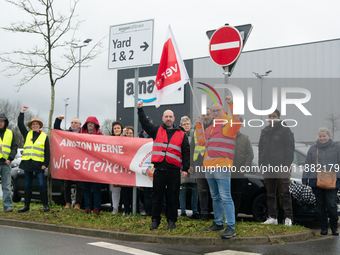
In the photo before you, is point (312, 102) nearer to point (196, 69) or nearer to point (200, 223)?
point (196, 69)

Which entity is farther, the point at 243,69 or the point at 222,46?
the point at 243,69

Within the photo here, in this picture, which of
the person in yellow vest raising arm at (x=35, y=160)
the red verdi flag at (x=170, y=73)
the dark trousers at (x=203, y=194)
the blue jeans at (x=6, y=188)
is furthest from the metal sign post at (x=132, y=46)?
the blue jeans at (x=6, y=188)

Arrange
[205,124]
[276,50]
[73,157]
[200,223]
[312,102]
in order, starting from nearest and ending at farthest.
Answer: [200,223]
[205,124]
[73,157]
[312,102]
[276,50]

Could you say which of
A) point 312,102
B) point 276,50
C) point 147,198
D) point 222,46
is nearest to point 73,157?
point 147,198

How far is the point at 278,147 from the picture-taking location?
Result: 7.24 meters

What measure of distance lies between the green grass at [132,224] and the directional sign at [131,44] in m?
2.93

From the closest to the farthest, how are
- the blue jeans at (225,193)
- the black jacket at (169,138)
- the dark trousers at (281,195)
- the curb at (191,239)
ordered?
the curb at (191,239), the blue jeans at (225,193), the black jacket at (169,138), the dark trousers at (281,195)

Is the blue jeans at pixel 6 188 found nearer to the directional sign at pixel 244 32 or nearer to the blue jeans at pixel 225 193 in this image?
the blue jeans at pixel 225 193

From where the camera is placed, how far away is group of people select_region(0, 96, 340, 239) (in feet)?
20.4

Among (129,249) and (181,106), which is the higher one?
(181,106)

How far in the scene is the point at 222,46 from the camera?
6.49 meters

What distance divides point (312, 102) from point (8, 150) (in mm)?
24788

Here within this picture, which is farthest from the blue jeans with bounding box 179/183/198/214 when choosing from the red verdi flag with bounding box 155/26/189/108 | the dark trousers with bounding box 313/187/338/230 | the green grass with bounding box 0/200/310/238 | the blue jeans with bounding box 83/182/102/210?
the dark trousers with bounding box 313/187/338/230

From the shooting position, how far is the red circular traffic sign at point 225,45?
20.8 ft
